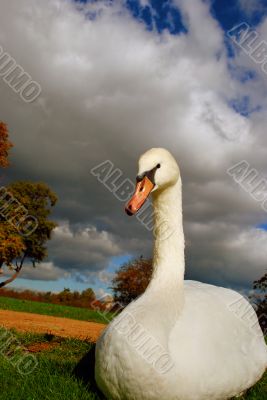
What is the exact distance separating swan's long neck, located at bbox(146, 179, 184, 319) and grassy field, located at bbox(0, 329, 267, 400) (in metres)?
1.18

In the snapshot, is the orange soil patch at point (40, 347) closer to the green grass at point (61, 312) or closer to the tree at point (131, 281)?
the green grass at point (61, 312)

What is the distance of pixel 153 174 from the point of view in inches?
172

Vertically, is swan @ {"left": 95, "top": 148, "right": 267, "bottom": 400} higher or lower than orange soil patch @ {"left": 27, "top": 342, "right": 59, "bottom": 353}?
higher

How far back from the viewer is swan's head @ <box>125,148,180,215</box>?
4012mm

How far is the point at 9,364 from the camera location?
6.29 m

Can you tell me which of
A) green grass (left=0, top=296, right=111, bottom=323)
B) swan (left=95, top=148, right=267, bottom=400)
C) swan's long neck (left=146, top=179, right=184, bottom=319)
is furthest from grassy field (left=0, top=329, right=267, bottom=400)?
green grass (left=0, top=296, right=111, bottom=323)

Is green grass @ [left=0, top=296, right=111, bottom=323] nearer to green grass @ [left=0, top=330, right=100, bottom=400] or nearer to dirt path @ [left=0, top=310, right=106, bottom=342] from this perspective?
dirt path @ [left=0, top=310, right=106, bottom=342]

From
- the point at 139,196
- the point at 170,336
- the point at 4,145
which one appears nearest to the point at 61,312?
the point at 4,145

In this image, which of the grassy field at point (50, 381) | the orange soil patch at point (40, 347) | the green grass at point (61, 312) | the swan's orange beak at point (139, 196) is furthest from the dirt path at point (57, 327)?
the swan's orange beak at point (139, 196)

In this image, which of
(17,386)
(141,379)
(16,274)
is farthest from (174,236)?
(16,274)

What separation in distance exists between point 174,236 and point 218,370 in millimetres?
1354

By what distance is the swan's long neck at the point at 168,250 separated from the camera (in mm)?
4516

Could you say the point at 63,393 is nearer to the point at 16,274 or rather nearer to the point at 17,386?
the point at 17,386

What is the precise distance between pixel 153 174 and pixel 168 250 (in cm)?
85
